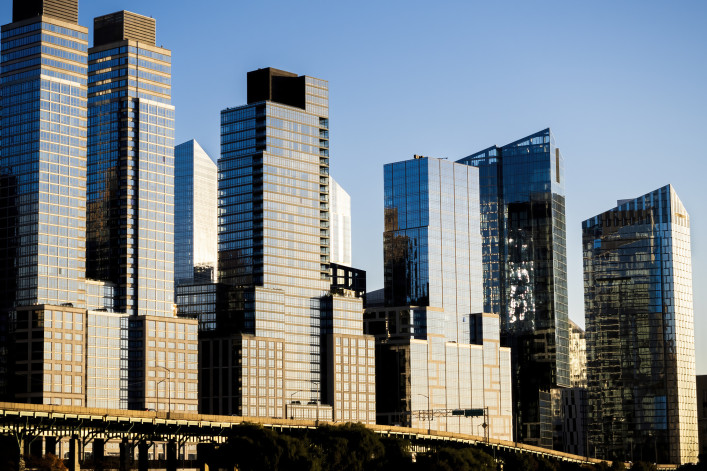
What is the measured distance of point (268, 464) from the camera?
199 m

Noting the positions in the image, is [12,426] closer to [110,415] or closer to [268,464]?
[110,415]

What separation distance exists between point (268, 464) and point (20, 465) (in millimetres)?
37120

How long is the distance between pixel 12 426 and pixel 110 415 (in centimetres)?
1498

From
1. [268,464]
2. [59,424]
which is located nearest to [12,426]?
[59,424]

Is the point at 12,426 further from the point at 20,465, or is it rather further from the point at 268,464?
the point at 268,464

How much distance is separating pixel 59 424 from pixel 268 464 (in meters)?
32.2

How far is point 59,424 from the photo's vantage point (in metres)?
193

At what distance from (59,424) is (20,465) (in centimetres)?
844

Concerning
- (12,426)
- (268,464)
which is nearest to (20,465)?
(12,426)

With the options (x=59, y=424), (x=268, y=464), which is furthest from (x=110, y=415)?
(x=268, y=464)

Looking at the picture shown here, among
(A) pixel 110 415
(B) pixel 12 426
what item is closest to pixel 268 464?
(A) pixel 110 415

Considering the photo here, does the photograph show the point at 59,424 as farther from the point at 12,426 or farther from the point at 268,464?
the point at 268,464

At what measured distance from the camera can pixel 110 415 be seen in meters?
200

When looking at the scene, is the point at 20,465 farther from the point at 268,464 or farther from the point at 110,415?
the point at 268,464
